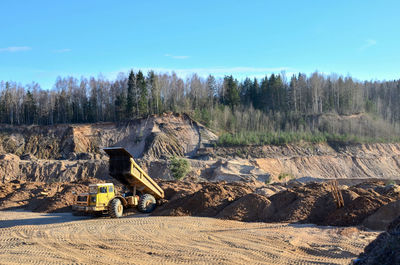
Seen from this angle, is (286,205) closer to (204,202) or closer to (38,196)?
(204,202)

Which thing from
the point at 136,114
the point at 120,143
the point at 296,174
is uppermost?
the point at 136,114

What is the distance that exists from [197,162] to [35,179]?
58.8 ft

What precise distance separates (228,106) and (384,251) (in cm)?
6654

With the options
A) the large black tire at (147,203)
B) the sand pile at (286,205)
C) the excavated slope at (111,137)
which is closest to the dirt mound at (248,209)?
the sand pile at (286,205)

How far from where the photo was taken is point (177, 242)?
13250 mm

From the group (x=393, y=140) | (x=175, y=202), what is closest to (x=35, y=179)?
(x=175, y=202)

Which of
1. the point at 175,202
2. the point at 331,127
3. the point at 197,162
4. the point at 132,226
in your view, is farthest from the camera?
the point at 331,127

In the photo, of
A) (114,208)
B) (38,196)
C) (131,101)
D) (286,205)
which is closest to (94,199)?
(114,208)

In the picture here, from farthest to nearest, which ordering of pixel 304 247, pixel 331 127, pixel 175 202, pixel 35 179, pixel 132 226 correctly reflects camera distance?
pixel 331 127 → pixel 35 179 → pixel 175 202 → pixel 132 226 → pixel 304 247

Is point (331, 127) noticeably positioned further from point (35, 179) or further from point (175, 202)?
point (175, 202)

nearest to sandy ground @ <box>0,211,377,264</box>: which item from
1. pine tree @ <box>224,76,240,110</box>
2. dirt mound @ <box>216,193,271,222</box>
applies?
dirt mound @ <box>216,193,271,222</box>

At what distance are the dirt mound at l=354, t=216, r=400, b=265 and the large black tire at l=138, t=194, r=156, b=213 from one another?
13.0 metres

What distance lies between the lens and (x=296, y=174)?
49125mm

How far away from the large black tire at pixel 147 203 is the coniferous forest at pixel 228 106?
3485cm
